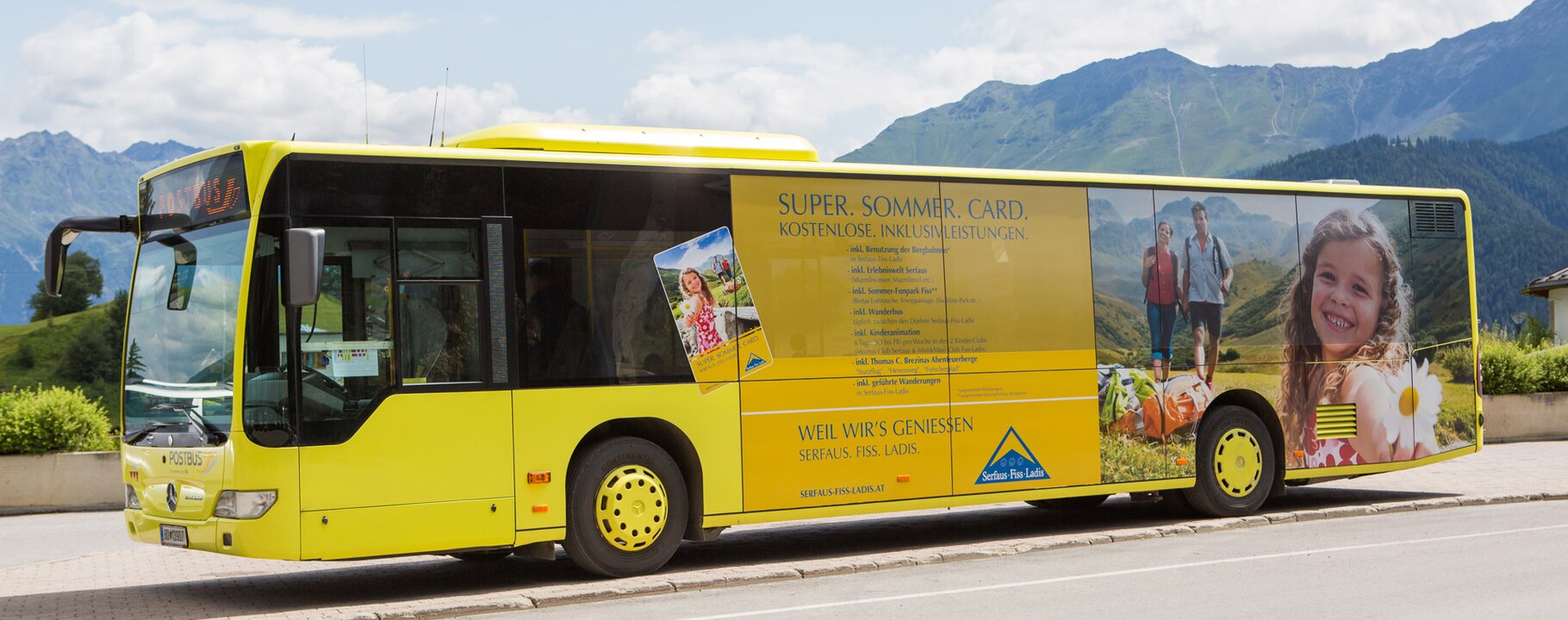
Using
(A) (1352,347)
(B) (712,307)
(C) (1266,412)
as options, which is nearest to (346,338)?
(B) (712,307)

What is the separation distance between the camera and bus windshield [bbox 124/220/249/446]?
9.57 m

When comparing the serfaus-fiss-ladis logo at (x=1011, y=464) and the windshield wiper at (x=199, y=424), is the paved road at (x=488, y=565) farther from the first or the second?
the windshield wiper at (x=199, y=424)

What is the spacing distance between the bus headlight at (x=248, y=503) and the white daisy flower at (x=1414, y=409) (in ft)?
35.3

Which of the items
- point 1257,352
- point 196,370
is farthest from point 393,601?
point 1257,352

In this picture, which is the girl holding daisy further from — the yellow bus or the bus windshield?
the bus windshield

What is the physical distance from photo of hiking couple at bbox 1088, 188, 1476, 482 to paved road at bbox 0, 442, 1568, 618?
2.95 ft

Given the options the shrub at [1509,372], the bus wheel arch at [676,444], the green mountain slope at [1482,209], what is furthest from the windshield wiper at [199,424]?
the green mountain slope at [1482,209]

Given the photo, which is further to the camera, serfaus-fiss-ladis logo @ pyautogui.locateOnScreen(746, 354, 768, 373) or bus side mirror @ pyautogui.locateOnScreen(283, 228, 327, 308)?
serfaus-fiss-ladis logo @ pyautogui.locateOnScreen(746, 354, 768, 373)

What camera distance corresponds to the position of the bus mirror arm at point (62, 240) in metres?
10.0

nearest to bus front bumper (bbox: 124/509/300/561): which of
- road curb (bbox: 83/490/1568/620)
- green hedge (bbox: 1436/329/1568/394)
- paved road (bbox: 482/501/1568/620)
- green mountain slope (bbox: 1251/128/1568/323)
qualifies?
road curb (bbox: 83/490/1568/620)

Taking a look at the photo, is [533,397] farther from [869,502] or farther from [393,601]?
[869,502]

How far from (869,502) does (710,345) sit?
1.91m

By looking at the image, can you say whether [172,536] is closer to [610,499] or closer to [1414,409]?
[610,499]

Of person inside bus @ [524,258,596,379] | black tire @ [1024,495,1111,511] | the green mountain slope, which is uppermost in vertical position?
the green mountain slope
